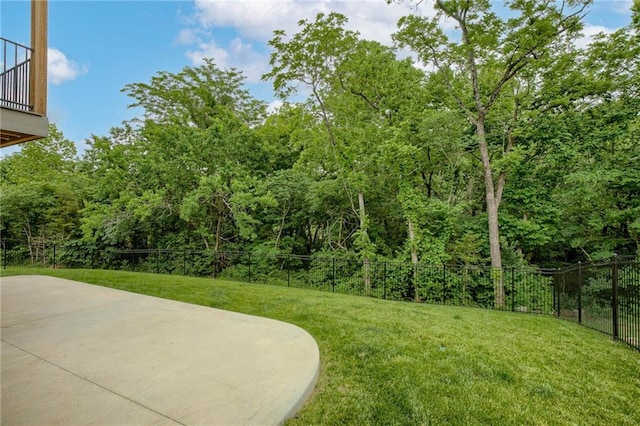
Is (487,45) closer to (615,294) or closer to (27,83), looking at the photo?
(615,294)

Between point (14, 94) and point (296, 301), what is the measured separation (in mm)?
4924

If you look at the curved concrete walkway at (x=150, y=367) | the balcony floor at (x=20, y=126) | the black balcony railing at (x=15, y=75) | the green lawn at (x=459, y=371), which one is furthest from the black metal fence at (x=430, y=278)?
the black balcony railing at (x=15, y=75)

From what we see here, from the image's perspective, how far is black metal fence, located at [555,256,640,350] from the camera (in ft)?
13.0

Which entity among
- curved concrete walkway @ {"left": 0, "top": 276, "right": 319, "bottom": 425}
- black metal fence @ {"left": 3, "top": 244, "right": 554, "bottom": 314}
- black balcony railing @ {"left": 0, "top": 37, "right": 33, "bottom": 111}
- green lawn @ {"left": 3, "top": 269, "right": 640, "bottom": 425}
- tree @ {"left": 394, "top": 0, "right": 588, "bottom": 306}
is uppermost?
tree @ {"left": 394, "top": 0, "right": 588, "bottom": 306}

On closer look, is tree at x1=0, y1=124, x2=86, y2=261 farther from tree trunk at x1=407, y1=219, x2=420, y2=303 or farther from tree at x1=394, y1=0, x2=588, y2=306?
tree at x1=394, y1=0, x2=588, y2=306

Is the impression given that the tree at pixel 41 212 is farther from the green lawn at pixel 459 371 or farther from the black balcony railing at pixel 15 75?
the green lawn at pixel 459 371

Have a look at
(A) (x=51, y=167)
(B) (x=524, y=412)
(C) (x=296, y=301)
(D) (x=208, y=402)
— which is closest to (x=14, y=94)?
(D) (x=208, y=402)

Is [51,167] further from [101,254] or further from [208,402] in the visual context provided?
[208,402]

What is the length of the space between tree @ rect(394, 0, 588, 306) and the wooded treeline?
0.16ft

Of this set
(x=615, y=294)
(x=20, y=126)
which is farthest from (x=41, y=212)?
(x=615, y=294)

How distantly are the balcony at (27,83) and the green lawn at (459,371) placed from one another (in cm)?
354

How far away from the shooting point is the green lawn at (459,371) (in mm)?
2244

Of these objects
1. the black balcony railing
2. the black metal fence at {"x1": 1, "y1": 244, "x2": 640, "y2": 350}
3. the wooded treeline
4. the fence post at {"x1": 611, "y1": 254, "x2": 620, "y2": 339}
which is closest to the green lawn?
the fence post at {"x1": 611, "y1": 254, "x2": 620, "y2": 339}

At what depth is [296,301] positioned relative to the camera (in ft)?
18.8
